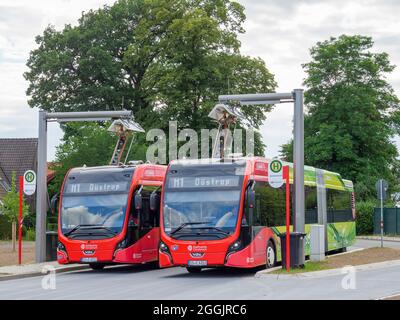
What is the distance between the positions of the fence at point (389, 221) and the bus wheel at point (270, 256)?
1294 inches

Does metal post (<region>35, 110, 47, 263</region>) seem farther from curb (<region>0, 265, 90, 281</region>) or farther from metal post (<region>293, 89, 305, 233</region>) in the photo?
metal post (<region>293, 89, 305, 233</region>)

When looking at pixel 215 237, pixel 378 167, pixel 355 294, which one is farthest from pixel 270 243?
pixel 378 167

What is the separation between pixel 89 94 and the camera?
197 ft

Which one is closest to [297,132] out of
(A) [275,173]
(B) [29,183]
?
(A) [275,173]

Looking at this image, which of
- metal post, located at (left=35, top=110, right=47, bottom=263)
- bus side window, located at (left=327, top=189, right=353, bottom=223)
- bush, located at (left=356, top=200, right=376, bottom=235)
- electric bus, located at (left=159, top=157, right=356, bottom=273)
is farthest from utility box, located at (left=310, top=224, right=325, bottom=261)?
bush, located at (left=356, top=200, right=376, bottom=235)

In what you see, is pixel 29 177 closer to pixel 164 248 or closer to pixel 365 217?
pixel 164 248

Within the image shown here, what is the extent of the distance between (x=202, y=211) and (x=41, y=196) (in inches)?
337

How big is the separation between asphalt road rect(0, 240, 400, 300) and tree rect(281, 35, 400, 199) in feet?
115

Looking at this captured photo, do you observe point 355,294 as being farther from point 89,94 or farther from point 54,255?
point 89,94

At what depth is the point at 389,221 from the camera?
188ft

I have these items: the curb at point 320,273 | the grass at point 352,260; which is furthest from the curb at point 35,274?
the grass at point 352,260

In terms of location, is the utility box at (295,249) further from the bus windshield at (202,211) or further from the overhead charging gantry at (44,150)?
the overhead charging gantry at (44,150)

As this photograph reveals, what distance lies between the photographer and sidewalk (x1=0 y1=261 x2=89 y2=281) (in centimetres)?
2430
